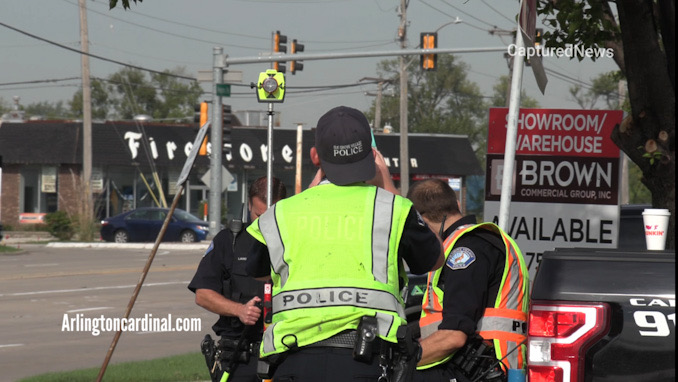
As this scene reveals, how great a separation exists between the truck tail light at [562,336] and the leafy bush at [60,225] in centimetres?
3680

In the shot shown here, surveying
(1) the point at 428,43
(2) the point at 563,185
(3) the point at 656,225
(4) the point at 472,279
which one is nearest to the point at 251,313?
(4) the point at 472,279

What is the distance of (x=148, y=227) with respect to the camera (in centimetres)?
3881

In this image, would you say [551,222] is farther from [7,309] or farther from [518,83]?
[7,309]

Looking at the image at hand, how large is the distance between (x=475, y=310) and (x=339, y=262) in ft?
4.06

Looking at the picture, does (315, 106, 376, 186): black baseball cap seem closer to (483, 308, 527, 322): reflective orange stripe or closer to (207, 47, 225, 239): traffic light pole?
(483, 308, 527, 322): reflective orange stripe

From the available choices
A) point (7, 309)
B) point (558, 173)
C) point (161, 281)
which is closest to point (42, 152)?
point (161, 281)

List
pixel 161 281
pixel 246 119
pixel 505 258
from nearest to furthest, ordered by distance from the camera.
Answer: pixel 505 258 → pixel 161 281 → pixel 246 119

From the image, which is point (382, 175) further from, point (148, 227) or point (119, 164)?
point (119, 164)

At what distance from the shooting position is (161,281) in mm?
23109

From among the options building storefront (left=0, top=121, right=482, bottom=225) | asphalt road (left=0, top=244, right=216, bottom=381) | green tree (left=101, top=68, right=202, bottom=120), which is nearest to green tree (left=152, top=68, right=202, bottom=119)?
green tree (left=101, top=68, right=202, bottom=120)

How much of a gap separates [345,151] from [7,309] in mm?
15013

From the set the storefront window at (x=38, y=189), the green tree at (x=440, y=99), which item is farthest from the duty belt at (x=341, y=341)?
the green tree at (x=440, y=99)

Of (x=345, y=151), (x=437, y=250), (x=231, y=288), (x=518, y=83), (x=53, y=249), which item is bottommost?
(x=53, y=249)

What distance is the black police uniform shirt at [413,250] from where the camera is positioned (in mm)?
3664
